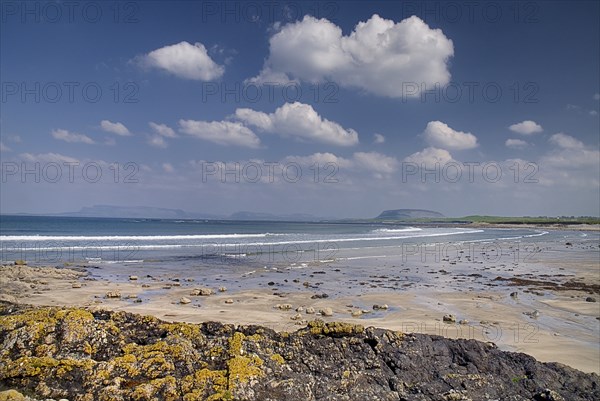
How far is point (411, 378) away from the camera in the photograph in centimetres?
478

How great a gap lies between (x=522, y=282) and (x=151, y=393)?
78.4ft

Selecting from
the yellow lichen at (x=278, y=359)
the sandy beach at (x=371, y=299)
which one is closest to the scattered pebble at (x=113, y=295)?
the sandy beach at (x=371, y=299)

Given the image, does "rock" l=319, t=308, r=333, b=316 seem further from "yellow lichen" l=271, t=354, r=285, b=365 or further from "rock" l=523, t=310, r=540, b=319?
"yellow lichen" l=271, t=354, r=285, b=365

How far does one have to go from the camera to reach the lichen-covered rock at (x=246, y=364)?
4.08m

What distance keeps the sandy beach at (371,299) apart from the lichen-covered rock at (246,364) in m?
5.86

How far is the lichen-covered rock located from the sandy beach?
5860 millimetres

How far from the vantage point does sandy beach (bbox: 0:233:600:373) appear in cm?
1218

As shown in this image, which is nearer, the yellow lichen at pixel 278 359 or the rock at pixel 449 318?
the yellow lichen at pixel 278 359

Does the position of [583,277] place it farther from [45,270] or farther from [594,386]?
[45,270]

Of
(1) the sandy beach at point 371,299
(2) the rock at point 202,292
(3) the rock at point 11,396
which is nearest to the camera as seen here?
(3) the rock at point 11,396

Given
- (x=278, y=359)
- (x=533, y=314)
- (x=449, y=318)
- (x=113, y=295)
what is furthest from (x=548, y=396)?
(x=113, y=295)

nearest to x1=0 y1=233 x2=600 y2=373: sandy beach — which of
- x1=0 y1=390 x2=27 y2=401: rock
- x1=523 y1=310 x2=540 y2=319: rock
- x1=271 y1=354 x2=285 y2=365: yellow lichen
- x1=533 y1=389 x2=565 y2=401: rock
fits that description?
x1=523 y1=310 x2=540 y2=319: rock

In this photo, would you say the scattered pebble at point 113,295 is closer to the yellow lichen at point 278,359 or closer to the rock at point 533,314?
the yellow lichen at point 278,359

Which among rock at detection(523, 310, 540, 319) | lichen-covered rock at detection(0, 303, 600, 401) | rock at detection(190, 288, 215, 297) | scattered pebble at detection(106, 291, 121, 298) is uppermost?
lichen-covered rock at detection(0, 303, 600, 401)
